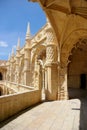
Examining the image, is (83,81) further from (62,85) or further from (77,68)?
(62,85)

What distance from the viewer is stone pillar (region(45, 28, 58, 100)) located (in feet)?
38.3

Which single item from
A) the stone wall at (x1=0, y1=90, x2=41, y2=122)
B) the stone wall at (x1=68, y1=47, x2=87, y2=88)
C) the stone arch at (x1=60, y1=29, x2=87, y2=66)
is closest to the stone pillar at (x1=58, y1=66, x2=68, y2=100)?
the stone arch at (x1=60, y1=29, x2=87, y2=66)

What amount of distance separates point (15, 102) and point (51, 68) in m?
4.98

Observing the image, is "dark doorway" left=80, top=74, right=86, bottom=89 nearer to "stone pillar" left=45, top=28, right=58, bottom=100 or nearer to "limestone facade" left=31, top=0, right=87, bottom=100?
"limestone facade" left=31, top=0, right=87, bottom=100

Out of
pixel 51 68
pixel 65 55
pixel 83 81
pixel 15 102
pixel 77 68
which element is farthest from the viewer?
pixel 83 81

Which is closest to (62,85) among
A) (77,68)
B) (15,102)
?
(15,102)

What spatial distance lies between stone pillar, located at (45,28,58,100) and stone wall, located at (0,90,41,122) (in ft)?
5.34

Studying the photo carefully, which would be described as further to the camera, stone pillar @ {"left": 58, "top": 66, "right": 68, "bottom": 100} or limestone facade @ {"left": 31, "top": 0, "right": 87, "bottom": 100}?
stone pillar @ {"left": 58, "top": 66, "right": 68, "bottom": 100}

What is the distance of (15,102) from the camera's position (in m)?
7.37

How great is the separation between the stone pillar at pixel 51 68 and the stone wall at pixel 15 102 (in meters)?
Result: 1.63

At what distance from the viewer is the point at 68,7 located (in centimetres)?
759

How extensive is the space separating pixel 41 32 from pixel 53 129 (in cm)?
1354

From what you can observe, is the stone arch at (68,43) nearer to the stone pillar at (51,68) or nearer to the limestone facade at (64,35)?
the limestone facade at (64,35)

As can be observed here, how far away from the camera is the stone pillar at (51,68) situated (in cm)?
1166
